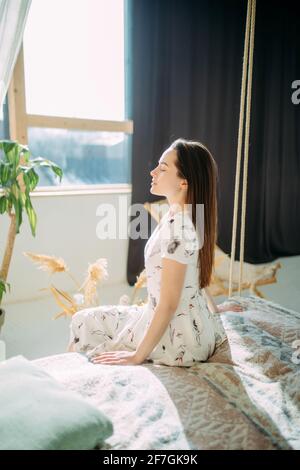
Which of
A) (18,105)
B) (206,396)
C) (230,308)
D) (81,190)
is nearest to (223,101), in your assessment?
(81,190)

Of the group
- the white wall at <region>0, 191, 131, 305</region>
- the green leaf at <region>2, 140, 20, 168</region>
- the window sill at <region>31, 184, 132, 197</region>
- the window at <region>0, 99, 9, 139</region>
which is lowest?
the white wall at <region>0, 191, 131, 305</region>

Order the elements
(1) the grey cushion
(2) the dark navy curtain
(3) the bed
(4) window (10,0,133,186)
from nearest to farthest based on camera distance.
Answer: (1) the grey cushion < (3) the bed < (4) window (10,0,133,186) < (2) the dark navy curtain

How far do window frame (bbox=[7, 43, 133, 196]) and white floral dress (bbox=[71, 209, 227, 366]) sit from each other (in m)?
1.67

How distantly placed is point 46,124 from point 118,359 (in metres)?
2.00

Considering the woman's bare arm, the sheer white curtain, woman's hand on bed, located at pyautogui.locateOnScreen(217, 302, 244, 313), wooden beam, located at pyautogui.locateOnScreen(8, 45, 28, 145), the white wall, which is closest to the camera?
the woman's bare arm

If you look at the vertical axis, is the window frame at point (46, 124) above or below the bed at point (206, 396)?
above

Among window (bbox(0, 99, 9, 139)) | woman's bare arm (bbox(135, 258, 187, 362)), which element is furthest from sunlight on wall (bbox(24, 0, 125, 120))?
woman's bare arm (bbox(135, 258, 187, 362))

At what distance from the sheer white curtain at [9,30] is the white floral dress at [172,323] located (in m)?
1.33

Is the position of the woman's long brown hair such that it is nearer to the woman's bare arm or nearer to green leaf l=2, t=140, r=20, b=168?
the woman's bare arm

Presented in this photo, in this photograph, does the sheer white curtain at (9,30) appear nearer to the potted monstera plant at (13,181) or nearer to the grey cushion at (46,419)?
the potted monstera plant at (13,181)

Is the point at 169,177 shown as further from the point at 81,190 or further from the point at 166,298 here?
the point at 81,190

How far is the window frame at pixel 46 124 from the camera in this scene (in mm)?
2461

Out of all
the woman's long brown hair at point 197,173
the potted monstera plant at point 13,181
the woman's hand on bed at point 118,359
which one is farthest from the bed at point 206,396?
the potted monstera plant at point 13,181

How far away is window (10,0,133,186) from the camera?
8.39 feet
